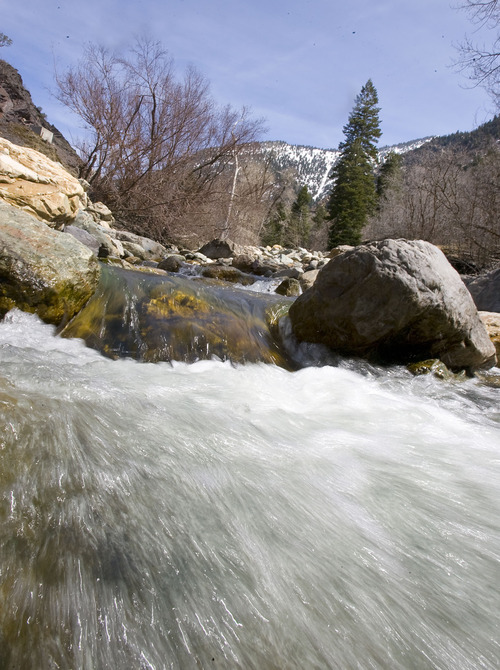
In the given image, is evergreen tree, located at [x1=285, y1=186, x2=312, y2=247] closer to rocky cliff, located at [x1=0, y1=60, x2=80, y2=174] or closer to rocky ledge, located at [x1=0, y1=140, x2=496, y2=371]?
rocky cliff, located at [x1=0, y1=60, x2=80, y2=174]

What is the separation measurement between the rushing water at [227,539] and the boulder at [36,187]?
162 inches

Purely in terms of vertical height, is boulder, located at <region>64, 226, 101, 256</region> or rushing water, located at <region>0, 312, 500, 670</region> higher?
boulder, located at <region>64, 226, 101, 256</region>

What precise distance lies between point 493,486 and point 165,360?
8.27 ft

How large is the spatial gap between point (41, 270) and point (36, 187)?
10.8ft

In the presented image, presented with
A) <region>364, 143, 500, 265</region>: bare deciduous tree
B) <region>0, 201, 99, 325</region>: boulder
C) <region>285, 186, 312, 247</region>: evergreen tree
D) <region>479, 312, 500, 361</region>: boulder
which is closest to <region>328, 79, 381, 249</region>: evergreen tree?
<region>285, 186, 312, 247</region>: evergreen tree

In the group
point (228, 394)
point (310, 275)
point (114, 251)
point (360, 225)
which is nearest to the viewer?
point (228, 394)

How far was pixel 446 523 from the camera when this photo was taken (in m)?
1.42

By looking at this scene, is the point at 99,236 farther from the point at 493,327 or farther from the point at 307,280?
the point at 493,327

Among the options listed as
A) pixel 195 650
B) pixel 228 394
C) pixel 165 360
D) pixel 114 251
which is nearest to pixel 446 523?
pixel 195 650

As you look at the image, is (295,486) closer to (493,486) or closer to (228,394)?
(493,486)

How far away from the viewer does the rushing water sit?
89 centimetres

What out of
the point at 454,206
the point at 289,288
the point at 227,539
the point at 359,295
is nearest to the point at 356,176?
the point at 454,206

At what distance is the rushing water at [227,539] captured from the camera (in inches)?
35.0

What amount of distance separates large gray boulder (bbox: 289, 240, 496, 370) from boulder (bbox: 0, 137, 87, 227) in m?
4.17
